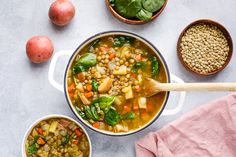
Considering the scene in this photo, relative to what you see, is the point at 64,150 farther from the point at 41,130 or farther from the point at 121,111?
the point at 121,111

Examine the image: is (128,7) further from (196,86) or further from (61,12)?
(196,86)

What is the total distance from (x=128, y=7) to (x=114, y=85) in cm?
47

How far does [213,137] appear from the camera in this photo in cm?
320

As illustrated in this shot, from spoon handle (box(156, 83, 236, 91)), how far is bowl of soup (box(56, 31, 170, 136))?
111 mm

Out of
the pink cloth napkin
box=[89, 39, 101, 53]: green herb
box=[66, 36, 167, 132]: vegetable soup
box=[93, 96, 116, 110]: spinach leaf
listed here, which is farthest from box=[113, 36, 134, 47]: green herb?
the pink cloth napkin

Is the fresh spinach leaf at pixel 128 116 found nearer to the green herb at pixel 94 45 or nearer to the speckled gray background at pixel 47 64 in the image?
the speckled gray background at pixel 47 64

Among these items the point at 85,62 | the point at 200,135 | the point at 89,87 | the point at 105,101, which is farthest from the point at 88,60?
the point at 200,135

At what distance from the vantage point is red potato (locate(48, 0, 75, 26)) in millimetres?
3107

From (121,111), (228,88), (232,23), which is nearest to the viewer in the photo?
(228,88)

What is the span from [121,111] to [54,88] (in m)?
0.44

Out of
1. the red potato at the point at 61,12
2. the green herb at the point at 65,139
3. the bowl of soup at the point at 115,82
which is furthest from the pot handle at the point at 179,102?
the red potato at the point at 61,12

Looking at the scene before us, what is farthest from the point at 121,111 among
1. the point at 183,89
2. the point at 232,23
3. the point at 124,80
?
the point at 232,23

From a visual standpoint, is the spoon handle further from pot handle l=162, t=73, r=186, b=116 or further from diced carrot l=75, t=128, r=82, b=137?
diced carrot l=75, t=128, r=82, b=137

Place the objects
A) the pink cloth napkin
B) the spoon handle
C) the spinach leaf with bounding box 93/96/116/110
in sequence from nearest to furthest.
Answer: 1. the spoon handle
2. the spinach leaf with bounding box 93/96/116/110
3. the pink cloth napkin
